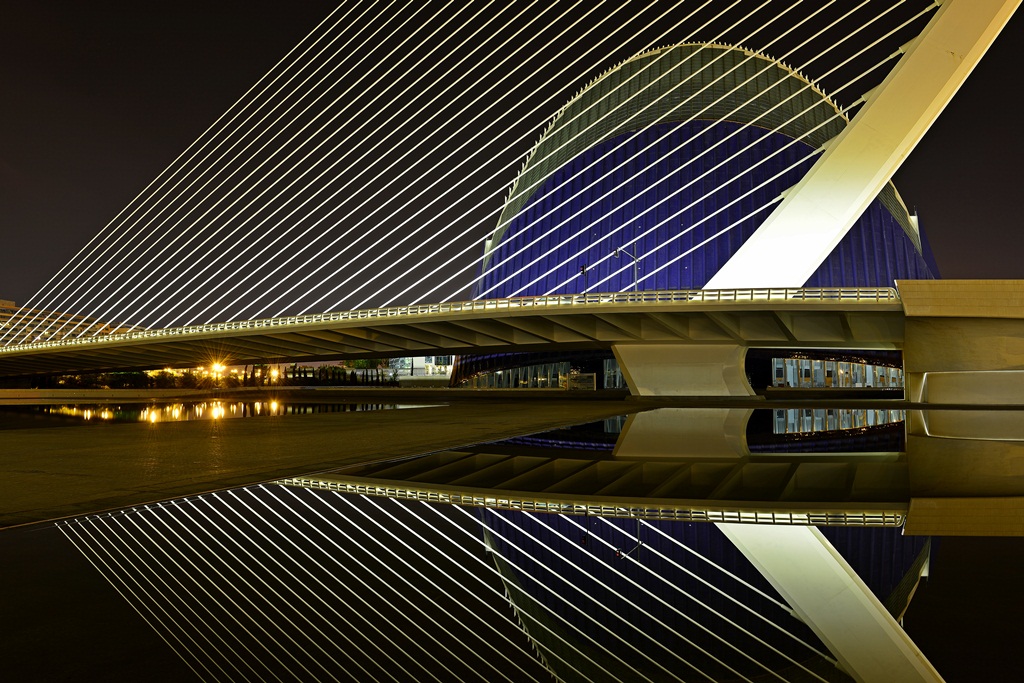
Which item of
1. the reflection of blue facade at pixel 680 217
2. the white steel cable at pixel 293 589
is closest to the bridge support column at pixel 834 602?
the white steel cable at pixel 293 589

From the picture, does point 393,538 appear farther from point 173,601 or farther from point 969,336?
point 969,336

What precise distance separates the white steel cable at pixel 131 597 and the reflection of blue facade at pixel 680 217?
167 feet

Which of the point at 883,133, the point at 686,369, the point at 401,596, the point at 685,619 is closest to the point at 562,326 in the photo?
the point at 686,369

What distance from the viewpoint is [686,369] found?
114 ft

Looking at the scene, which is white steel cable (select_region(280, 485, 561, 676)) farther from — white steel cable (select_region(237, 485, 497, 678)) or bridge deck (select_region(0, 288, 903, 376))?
bridge deck (select_region(0, 288, 903, 376))

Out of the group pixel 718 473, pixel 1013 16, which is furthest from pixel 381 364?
pixel 718 473

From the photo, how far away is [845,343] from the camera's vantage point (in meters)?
35.5

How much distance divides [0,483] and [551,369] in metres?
59.2

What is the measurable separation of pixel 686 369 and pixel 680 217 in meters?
28.5

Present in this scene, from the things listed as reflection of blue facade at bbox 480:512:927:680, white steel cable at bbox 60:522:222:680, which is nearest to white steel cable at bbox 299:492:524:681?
reflection of blue facade at bbox 480:512:927:680

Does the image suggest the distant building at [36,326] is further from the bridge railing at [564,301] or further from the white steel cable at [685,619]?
the white steel cable at [685,619]

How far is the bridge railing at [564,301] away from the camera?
1136 inches

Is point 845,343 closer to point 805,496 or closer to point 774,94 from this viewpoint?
point 805,496

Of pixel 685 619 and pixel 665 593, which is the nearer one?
pixel 685 619
